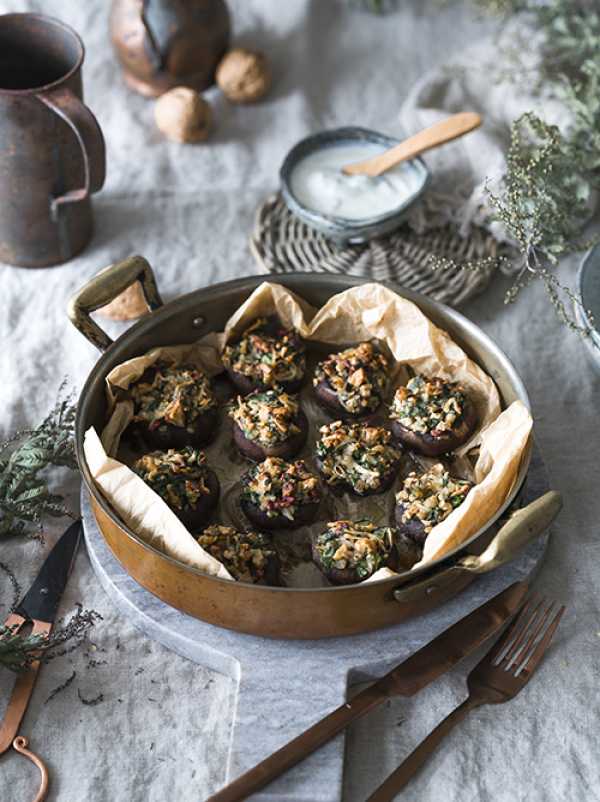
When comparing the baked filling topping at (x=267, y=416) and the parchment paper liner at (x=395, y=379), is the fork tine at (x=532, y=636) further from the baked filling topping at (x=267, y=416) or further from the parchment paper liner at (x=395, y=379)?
the baked filling topping at (x=267, y=416)

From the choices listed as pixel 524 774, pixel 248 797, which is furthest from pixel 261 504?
pixel 524 774

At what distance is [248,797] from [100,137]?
1.24 metres

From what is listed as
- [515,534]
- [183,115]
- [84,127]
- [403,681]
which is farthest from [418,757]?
[183,115]

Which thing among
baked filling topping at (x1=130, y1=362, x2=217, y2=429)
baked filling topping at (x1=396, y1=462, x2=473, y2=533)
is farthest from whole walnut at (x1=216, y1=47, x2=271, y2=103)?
baked filling topping at (x1=396, y1=462, x2=473, y2=533)

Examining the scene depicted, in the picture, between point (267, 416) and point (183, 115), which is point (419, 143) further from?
point (267, 416)

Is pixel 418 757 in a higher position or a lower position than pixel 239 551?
lower

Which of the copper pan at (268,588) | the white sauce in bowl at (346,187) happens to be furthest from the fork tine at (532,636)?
the white sauce in bowl at (346,187)

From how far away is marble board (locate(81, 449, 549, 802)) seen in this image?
4.93 ft

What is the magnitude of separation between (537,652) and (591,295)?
0.68 meters

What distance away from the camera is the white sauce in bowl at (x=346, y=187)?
2.34 metres

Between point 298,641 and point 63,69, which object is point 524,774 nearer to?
point 298,641

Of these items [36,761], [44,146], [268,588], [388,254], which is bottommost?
[36,761]

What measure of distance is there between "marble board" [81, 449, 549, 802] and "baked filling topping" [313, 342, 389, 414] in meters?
0.38

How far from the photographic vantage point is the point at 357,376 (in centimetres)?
190
